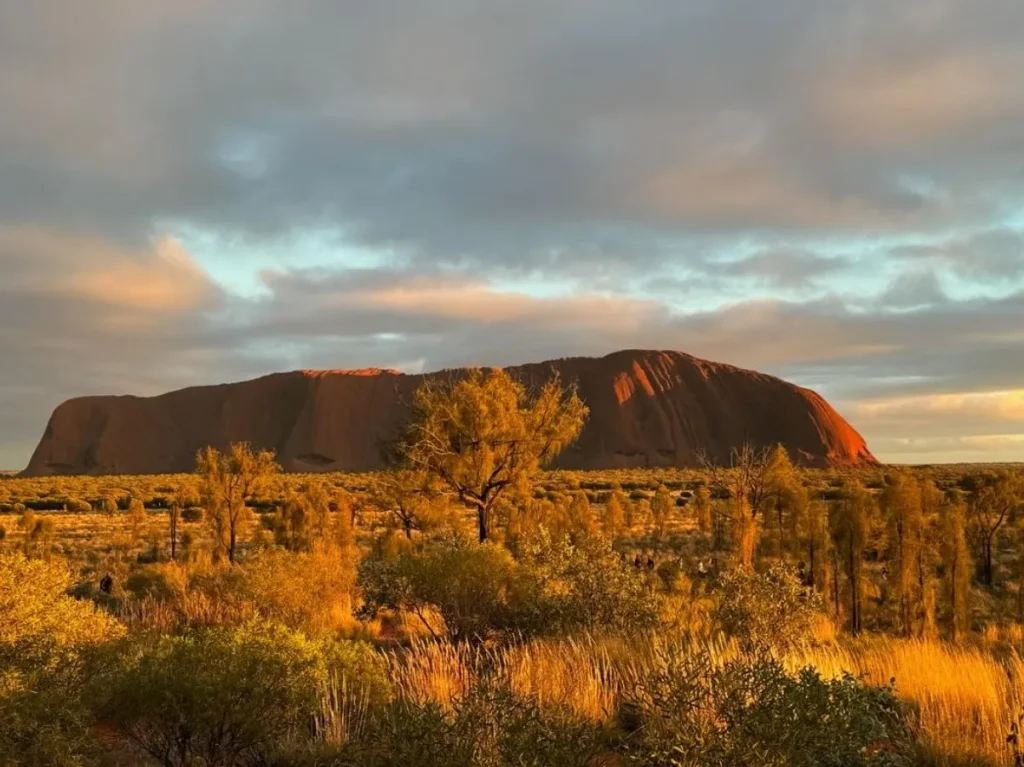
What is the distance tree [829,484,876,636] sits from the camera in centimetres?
1953

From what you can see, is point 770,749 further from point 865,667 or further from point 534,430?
point 534,430

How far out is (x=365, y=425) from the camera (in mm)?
133750

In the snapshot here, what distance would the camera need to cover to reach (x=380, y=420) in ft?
440

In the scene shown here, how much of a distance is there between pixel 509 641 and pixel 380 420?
125322 millimetres

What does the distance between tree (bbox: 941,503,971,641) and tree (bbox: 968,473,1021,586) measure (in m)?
8.26

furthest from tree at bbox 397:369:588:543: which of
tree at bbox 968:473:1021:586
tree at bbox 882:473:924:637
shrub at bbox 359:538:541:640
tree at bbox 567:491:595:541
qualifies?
tree at bbox 968:473:1021:586

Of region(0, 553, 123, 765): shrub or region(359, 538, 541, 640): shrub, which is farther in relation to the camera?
region(359, 538, 541, 640): shrub

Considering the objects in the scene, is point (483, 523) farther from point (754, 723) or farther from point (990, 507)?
point (990, 507)

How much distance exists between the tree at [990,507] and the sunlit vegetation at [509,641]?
0.39 feet

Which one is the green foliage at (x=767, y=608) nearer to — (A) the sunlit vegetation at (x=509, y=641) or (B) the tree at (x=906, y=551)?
(A) the sunlit vegetation at (x=509, y=641)

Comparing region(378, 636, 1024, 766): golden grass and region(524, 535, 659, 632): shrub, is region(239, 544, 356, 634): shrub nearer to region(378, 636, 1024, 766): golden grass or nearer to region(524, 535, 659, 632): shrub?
region(524, 535, 659, 632): shrub

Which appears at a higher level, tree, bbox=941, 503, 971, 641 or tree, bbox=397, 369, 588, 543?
tree, bbox=397, 369, 588, 543

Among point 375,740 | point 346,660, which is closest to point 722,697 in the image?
point 375,740

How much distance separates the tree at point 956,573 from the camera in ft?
61.4
